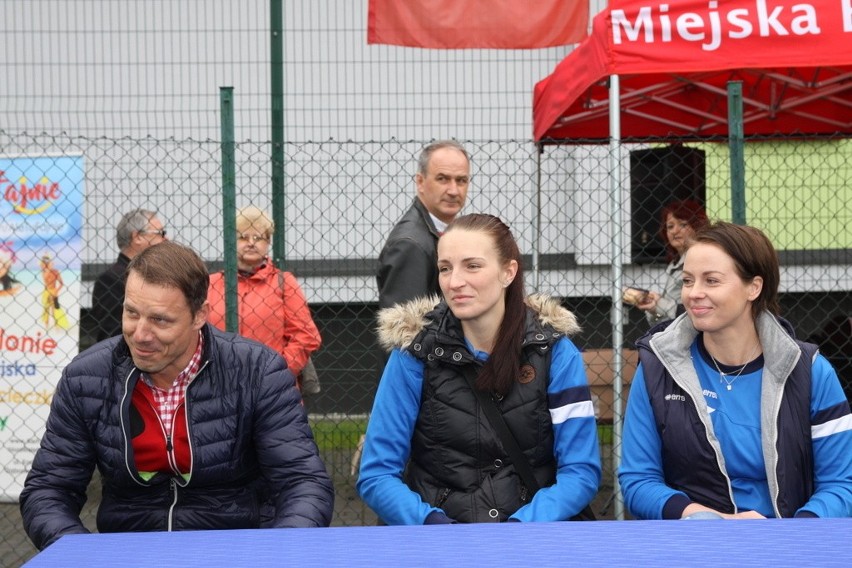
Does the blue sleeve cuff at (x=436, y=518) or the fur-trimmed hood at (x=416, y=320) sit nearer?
the blue sleeve cuff at (x=436, y=518)

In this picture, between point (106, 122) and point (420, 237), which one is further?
point (106, 122)

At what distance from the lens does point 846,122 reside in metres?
6.68

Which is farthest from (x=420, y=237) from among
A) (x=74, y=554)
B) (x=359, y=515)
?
→ (x=74, y=554)

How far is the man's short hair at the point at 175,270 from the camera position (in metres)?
2.79

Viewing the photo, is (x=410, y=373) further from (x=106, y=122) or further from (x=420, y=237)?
(x=106, y=122)

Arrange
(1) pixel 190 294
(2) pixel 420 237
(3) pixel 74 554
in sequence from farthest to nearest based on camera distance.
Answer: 1. (2) pixel 420 237
2. (1) pixel 190 294
3. (3) pixel 74 554

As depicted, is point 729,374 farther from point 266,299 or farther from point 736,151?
point 266,299

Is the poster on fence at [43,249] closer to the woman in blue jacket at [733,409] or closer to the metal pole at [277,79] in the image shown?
the metal pole at [277,79]

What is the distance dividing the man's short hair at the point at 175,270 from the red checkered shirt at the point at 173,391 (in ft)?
0.51

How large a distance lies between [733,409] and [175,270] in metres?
1.58

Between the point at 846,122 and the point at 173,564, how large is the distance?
19.5 ft

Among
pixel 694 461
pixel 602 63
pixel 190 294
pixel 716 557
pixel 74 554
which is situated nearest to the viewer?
pixel 716 557

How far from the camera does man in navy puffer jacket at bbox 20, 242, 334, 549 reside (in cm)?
279

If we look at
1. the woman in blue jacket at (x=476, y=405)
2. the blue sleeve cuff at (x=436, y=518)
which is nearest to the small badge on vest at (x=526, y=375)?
the woman in blue jacket at (x=476, y=405)
